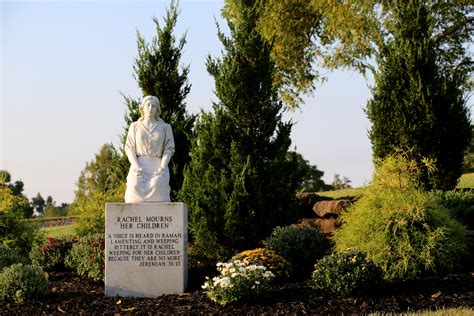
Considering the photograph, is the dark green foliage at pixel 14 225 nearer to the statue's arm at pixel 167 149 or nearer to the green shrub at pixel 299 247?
the statue's arm at pixel 167 149

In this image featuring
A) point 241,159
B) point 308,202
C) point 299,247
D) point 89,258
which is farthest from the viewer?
point 308,202

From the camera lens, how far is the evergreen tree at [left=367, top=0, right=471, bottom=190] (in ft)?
51.0

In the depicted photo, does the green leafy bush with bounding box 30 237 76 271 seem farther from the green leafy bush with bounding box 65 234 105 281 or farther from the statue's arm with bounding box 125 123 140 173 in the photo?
the statue's arm with bounding box 125 123 140 173

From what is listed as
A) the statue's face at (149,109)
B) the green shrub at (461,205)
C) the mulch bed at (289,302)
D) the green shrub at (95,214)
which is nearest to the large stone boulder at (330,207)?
the green shrub at (461,205)

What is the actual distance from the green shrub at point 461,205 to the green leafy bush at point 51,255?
8665 mm

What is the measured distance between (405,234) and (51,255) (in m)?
8.12

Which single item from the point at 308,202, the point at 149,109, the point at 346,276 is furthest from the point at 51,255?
the point at 346,276

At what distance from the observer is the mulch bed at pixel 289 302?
901 cm

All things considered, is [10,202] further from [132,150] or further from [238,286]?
[238,286]

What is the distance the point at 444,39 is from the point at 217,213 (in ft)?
49.7

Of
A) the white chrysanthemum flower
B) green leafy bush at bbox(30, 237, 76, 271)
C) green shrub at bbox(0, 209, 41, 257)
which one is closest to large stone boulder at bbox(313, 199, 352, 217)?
green leafy bush at bbox(30, 237, 76, 271)

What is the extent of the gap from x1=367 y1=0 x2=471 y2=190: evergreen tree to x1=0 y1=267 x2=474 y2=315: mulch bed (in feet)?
17.5

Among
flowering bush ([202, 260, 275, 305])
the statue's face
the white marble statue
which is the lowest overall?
flowering bush ([202, 260, 275, 305])

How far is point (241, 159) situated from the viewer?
45.5ft
